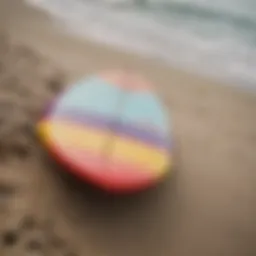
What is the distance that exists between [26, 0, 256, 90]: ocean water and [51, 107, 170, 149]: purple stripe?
36cm

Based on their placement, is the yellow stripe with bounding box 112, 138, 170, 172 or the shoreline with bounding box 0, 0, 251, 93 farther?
the shoreline with bounding box 0, 0, 251, 93

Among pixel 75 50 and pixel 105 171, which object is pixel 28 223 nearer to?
pixel 105 171

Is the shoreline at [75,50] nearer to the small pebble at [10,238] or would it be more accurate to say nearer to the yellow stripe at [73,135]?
the yellow stripe at [73,135]

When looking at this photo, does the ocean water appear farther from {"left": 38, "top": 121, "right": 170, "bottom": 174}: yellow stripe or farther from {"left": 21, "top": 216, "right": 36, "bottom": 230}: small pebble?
{"left": 21, "top": 216, "right": 36, "bottom": 230}: small pebble

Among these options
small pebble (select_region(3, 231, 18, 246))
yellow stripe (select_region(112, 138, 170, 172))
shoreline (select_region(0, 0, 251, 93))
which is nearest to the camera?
small pebble (select_region(3, 231, 18, 246))

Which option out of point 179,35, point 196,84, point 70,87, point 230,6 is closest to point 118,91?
point 70,87

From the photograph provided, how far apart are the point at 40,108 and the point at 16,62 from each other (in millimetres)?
182

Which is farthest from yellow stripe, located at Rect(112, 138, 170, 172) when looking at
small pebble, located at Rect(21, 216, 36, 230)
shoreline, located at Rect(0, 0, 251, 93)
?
shoreline, located at Rect(0, 0, 251, 93)

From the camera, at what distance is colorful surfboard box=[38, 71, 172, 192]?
1.15 metres

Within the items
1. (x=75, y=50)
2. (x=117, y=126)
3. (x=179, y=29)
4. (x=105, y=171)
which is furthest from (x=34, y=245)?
(x=179, y=29)

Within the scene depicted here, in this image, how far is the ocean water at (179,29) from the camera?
5.15 feet

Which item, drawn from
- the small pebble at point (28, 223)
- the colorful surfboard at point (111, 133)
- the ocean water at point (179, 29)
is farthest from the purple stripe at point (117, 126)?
the ocean water at point (179, 29)

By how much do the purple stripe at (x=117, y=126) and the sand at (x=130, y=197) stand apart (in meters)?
0.08

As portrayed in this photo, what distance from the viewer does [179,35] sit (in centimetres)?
163
